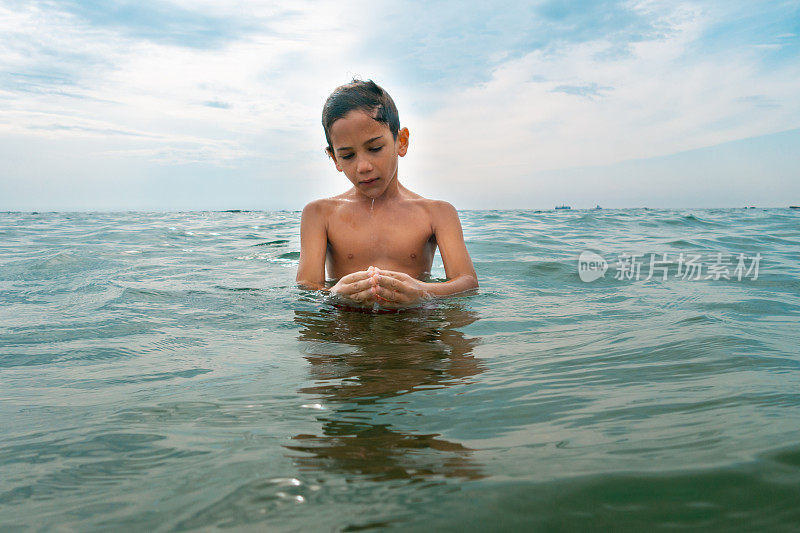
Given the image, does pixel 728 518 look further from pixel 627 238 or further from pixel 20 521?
pixel 627 238

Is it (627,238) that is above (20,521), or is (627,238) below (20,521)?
above

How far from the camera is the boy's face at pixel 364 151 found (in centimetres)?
307

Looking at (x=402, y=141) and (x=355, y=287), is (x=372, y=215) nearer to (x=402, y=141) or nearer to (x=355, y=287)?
(x=402, y=141)

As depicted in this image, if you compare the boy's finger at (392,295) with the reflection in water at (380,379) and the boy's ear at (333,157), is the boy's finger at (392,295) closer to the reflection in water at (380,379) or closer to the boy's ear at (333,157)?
the reflection in water at (380,379)

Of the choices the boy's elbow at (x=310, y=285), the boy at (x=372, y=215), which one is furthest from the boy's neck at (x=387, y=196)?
the boy's elbow at (x=310, y=285)

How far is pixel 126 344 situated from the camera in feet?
7.87

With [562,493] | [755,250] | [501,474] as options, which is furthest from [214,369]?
[755,250]

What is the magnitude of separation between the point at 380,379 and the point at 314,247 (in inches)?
74.5

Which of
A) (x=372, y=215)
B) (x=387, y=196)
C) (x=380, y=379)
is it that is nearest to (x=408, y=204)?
(x=387, y=196)

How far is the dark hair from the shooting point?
3.12m

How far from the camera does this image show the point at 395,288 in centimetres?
265

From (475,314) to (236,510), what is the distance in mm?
2117

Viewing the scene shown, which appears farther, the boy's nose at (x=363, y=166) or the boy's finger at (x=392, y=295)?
the boy's nose at (x=363, y=166)

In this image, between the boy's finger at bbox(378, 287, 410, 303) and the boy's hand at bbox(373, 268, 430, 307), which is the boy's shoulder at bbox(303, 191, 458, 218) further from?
the boy's finger at bbox(378, 287, 410, 303)
